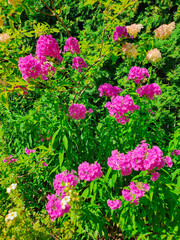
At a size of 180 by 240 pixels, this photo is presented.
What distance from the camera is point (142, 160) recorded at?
1.67m

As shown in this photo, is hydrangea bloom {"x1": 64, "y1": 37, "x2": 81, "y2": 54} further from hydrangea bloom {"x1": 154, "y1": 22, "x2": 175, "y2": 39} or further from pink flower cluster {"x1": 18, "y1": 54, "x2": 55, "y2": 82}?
hydrangea bloom {"x1": 154, "y1": 22, "x2": 175, "y2": 39}

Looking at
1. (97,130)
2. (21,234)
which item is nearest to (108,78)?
(97,130)

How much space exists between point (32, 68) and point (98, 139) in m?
1.49

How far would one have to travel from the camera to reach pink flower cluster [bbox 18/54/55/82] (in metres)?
1.68

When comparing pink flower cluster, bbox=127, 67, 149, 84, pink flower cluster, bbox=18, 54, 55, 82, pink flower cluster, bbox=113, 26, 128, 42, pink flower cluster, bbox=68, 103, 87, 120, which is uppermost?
pink flower cluster, bbox=113, 26, 128, 42

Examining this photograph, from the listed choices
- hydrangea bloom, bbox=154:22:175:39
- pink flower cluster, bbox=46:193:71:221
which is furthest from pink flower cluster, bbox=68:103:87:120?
hydrangea bloom, bbox=154:22:175:39

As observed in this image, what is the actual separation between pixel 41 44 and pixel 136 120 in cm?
140

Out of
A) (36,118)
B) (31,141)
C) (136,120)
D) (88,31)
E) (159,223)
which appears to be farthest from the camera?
(88,31)

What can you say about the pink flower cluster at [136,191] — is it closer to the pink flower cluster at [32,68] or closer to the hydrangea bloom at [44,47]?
the pink flower cluster at [32,68]

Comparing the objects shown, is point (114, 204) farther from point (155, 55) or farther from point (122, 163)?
point (155, 55)

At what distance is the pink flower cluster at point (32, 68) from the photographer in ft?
5.50

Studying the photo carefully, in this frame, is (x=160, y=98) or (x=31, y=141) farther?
(x=160, y=98)

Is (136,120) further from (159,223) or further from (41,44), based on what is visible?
(41,44)

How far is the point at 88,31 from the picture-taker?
11.5 feet
